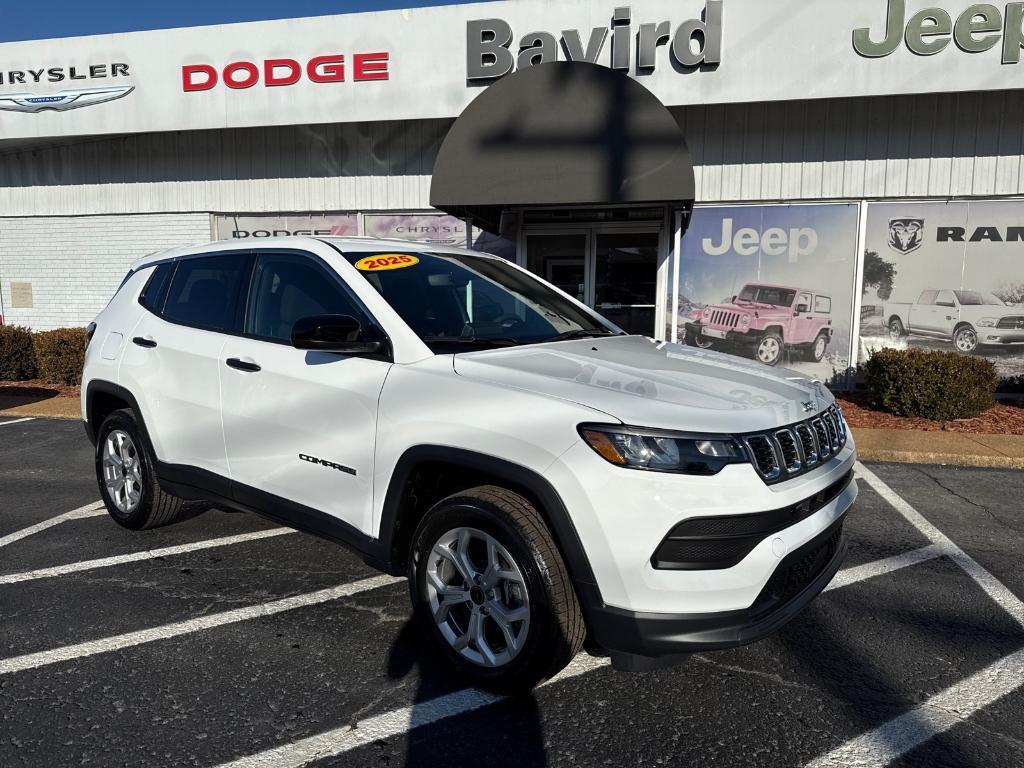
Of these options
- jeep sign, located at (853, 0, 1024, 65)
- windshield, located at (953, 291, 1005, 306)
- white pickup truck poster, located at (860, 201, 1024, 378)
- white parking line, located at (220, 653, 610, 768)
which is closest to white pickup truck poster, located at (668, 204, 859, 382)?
white pickup truck poster, located at (860, 201, 1024, 378)

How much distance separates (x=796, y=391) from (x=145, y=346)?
357cm

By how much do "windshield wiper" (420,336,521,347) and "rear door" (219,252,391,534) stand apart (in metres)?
0.24

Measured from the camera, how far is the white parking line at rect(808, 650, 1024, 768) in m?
2.40

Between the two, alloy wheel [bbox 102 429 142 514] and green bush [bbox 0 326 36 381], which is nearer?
alloy wheel [bbox 102 429 142 514]

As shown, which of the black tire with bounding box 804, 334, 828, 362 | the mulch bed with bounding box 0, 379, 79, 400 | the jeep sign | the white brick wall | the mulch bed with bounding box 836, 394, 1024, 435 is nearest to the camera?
the mulch bed with bounding box 836, 394, 1024, 435

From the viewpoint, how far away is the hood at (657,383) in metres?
2.45

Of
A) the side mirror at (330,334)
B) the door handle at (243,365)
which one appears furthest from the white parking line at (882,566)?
the door handle at (243,365)

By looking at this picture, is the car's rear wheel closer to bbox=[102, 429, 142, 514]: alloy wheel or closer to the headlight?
bbox=[102, 429, 142, 514]: alloy wheel

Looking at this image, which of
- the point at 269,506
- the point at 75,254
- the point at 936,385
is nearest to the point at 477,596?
the point at 269,506

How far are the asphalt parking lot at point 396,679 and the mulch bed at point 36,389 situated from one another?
7706 mm

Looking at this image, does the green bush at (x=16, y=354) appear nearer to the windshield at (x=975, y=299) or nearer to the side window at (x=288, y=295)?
the side window at (x=288, y=295)

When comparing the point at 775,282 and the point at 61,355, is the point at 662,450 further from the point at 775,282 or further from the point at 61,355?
the point at 61,355

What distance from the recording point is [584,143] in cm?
817

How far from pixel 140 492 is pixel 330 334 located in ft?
7.67
